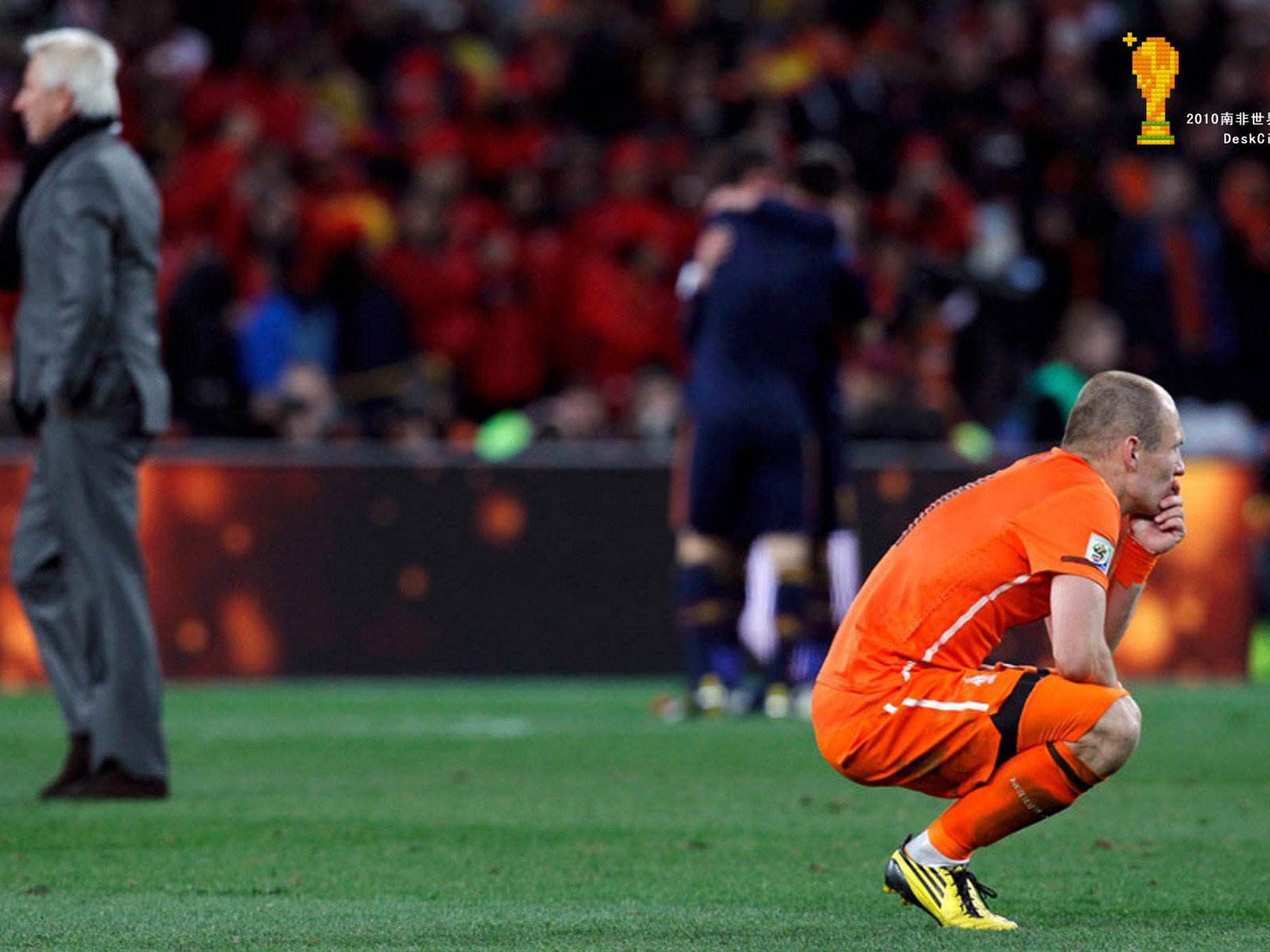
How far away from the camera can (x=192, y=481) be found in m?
13.1

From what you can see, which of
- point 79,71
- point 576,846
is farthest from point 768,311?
point 576,846

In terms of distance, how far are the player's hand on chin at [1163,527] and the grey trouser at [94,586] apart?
3.55 meters

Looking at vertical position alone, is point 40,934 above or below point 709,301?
below

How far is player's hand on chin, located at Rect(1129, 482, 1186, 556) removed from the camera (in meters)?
5.51

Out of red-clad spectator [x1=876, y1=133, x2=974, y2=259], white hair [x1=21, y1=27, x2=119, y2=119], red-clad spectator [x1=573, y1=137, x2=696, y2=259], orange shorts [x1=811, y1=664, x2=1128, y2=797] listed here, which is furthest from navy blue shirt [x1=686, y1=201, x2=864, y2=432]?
red-clad spectator [x1=876, y1=133, x2=974, y2=259]

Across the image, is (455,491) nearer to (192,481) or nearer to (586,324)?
(192,481)

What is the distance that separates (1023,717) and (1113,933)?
497 millimetres

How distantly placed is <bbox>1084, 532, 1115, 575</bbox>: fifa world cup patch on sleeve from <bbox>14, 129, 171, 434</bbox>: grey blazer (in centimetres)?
362

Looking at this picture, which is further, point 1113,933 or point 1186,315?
point 1186,315

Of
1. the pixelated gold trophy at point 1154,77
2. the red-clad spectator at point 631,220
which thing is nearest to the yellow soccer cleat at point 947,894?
the red-clad spectator at point 631,220

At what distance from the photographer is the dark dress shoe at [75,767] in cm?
798

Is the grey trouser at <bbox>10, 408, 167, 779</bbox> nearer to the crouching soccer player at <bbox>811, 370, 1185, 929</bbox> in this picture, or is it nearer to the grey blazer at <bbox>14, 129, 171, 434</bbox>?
the grey blazer at <bbox>14, 129, 171, 434</bbox>

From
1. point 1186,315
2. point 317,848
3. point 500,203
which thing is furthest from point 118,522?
point 1186,315

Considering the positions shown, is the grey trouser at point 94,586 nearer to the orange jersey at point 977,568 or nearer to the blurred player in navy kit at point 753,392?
the orange jersey at point 977,568
